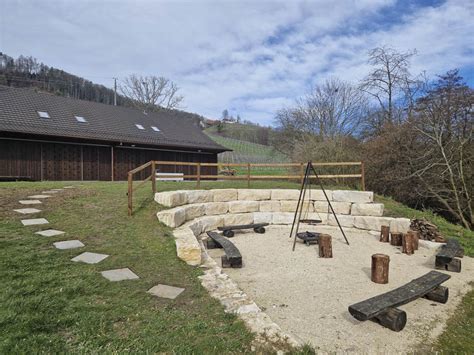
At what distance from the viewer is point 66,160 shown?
12281mm

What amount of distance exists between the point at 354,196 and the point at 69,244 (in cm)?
653

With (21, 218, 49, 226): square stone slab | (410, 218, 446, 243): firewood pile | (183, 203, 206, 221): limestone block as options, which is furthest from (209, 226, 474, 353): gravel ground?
(21, 218, 49, 226): square stone slab

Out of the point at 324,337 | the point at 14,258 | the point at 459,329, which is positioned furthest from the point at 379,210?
the point at 14,258

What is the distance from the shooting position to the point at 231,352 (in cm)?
196

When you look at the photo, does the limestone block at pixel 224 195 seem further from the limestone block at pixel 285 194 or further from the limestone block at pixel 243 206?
the limestone block at pixel 285 194

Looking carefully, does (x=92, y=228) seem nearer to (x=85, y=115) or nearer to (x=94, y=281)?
(x=94, y=281)

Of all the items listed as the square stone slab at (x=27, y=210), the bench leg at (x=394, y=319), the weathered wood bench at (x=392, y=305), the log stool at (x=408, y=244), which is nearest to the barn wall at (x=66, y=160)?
the square stone slab at (x=27, y=210)

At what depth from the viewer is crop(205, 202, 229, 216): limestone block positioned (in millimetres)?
6883

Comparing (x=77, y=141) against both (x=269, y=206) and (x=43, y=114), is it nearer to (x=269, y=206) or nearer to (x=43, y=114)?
(x=43, y=114)

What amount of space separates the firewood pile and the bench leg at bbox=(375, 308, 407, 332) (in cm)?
411

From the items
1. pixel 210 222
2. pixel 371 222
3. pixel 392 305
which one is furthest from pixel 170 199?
pixel 371 222

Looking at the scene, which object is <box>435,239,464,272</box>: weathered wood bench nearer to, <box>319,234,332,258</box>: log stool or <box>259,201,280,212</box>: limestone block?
<box>319,234,332,258</box>: log stool

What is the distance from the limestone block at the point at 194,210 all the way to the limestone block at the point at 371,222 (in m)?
3.91

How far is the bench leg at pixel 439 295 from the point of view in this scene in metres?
3.17
